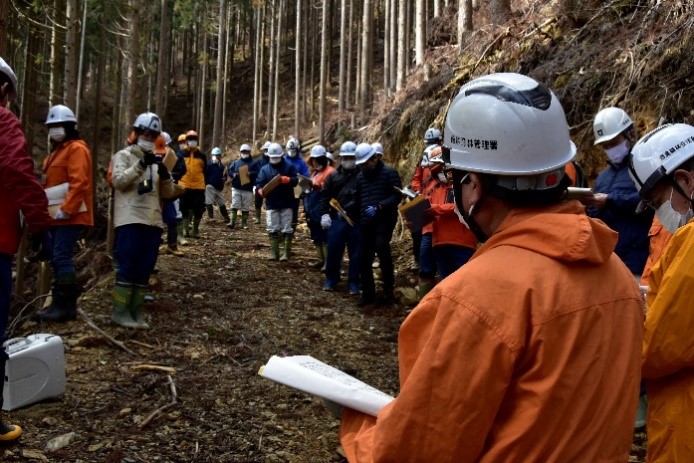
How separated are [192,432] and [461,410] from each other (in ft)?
12.0

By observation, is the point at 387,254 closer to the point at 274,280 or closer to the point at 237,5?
the point at 274,280

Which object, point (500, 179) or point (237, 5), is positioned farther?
point (237, 5)

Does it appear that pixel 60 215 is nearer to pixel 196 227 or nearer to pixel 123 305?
pixel 123 305

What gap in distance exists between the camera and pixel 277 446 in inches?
178

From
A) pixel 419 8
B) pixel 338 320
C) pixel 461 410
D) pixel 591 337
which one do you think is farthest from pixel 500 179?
pixel 419 8

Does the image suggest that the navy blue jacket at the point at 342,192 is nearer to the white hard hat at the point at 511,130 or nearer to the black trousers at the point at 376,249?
the black trousers at the point at 376,249

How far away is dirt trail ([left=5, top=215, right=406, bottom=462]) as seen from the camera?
14.5 ft

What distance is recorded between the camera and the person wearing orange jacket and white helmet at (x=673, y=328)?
213 cm

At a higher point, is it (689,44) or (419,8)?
(419,8)

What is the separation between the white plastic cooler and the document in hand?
11.8ft

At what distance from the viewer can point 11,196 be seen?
13.3 ft

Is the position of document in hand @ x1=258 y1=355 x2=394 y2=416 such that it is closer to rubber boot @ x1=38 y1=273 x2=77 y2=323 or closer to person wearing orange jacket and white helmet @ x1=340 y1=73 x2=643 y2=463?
person wearing orange jacket and white helmet @ x1=340 y1=73 x2=643 y2=463

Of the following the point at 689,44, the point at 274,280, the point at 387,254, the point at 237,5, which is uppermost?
the point at 237,5

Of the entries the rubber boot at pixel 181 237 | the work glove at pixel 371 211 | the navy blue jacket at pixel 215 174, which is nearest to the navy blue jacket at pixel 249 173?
the navy blue jacket at pixel 215 174
